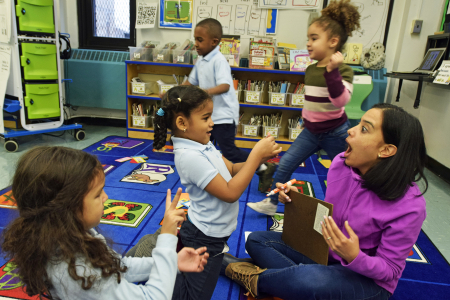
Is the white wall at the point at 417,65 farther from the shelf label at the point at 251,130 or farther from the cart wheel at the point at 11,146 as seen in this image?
the cart wheel at the point at 11,146

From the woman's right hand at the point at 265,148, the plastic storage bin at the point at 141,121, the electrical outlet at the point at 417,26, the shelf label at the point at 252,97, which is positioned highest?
the electrical outlet at the point at 417,26

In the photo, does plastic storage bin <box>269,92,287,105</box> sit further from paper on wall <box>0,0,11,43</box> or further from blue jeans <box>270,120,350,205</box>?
paper on wall <box>0,0,11,43</box>

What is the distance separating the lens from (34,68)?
3348 mm

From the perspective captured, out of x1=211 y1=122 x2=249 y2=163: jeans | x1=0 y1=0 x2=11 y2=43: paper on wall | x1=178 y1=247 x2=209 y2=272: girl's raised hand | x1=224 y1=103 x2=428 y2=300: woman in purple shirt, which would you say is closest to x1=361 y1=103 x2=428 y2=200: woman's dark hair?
x1=224 y1=103 x2=428 y2=300: woman in purple shirt

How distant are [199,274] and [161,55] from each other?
10.4 ft

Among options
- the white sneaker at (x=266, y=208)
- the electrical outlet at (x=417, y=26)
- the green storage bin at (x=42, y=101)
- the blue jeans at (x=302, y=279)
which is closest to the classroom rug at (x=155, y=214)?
the white sneaker at (x=266, y=208)

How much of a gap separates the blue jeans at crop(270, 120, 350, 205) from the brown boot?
73 centimetres

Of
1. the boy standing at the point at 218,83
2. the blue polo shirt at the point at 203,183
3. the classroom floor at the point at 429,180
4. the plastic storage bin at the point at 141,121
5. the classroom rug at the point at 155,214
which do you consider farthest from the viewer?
the plastic storage bin at the point at 141,121

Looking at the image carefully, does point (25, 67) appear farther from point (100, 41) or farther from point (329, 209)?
point (329, 209)

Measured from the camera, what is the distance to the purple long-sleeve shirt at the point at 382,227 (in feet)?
3.59

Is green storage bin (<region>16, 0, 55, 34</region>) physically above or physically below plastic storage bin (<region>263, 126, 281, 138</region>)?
above

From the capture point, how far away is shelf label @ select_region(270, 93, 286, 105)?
151 inches

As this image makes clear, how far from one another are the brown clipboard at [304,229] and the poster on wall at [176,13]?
3.35 meters

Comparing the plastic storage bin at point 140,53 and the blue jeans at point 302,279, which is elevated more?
the plastic storage bin at point 140,53
